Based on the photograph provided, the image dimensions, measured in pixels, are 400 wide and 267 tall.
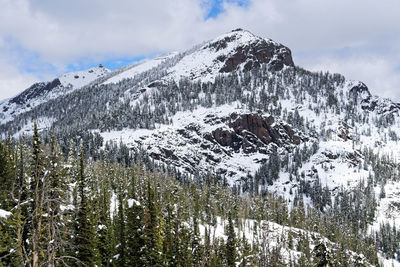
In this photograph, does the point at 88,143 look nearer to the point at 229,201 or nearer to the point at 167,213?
the point at 229,201

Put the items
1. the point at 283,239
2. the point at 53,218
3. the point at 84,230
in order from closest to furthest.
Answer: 1. the point at 53,218
2. the point at 84,230
3. the point at 283,239

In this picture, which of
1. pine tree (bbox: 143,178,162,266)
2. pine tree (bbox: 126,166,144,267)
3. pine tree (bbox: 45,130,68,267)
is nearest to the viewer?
pine tree (bbox: 45,130,68,267)

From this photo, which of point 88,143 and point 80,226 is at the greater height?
point 88,143

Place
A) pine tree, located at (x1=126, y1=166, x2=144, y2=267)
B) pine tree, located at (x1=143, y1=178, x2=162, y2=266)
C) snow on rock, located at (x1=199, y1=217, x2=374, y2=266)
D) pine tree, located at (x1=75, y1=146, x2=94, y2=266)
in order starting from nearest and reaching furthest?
pine tree, located at (x1=75, y1=146, x2=94, y2=266), pine tree, located at (x1=143, y1=178, x2=162, y2=266), snow on rock, located at (x1=199, y1=217, x2=374, y2=266), pine tree, located at (x1=126, y1=166, x2=144, y2=267)

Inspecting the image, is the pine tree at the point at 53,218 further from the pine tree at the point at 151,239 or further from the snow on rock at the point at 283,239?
the pine tree at the point at 151,239

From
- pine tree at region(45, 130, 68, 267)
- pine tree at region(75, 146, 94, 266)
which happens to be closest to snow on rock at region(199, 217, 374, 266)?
pine tree at region(75, 146, 94, 266)

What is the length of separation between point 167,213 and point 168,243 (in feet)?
21.4

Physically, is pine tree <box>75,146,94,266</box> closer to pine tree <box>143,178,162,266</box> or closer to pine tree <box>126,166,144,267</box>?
pine tree <box>126,166,144,267</box>

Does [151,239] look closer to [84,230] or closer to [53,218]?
[84,230]

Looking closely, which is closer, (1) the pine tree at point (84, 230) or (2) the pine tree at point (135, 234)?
(1) the pine tree at point (84, 230)

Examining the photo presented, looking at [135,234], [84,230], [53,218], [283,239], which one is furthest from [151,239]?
[283,239]

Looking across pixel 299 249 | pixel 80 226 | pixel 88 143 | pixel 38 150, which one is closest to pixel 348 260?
pixel 299 249

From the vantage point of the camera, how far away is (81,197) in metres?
35.1

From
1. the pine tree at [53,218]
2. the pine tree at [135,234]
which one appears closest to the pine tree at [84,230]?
the pine tree at [135,234]
